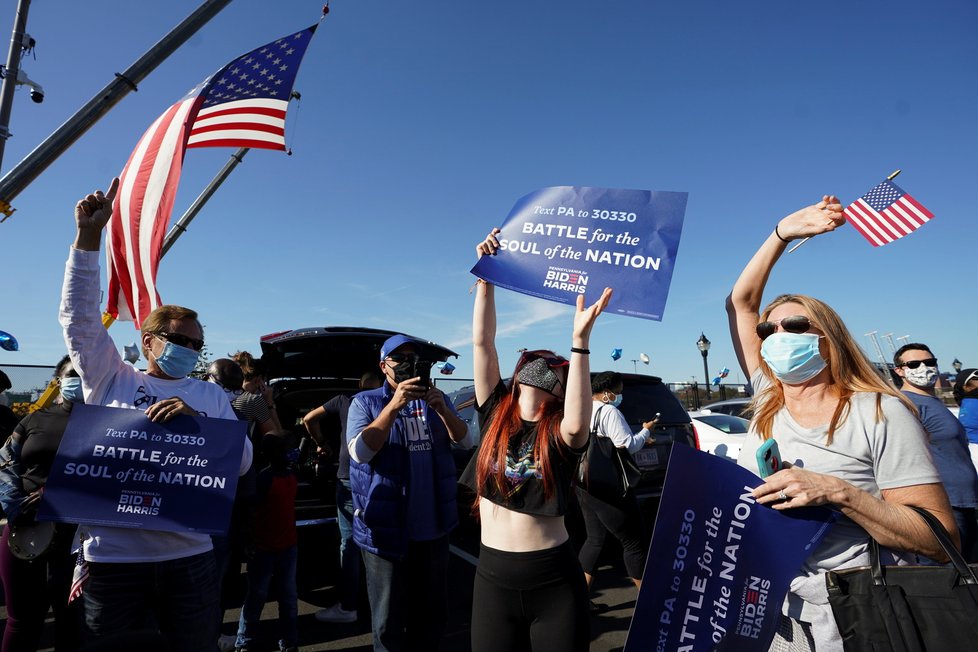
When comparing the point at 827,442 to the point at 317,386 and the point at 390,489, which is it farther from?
the point at 317,386

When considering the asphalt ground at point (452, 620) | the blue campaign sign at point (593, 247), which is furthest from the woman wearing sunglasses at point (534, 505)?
the asphalt ground at point (452, 620)

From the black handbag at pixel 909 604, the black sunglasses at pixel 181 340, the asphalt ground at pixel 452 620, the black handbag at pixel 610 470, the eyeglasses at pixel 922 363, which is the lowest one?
the asphalt ground at pixel 452 620

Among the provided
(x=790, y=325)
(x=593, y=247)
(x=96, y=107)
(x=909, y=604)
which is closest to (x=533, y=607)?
(x=909, y=604)

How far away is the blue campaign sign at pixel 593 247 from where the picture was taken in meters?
2.43

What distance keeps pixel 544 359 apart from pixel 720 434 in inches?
265

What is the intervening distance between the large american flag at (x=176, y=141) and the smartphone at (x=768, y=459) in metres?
3.96

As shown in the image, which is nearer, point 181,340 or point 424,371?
point 181,340

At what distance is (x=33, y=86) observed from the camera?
5.84 meters

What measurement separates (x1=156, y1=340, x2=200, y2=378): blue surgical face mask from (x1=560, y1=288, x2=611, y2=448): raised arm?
1764mm

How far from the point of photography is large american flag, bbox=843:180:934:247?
6.84 m

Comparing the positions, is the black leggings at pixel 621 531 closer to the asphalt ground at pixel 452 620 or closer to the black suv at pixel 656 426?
the asphalt ground at pixel 452 620

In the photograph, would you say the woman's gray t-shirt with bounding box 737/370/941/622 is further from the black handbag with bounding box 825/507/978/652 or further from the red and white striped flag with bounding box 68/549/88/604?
the red and white striped flag with bounding box 68/549/88/604

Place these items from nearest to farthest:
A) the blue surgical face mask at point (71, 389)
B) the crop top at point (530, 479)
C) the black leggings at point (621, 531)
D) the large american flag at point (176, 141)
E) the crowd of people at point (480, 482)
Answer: the crowd of people at point (480, 482), the crop top at point (530, 479), the blue surgical face mask at point (71, 389), the large american flag at point (176, 141), the black leggings at point (621, 531)

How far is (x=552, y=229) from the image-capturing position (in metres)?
2.74
